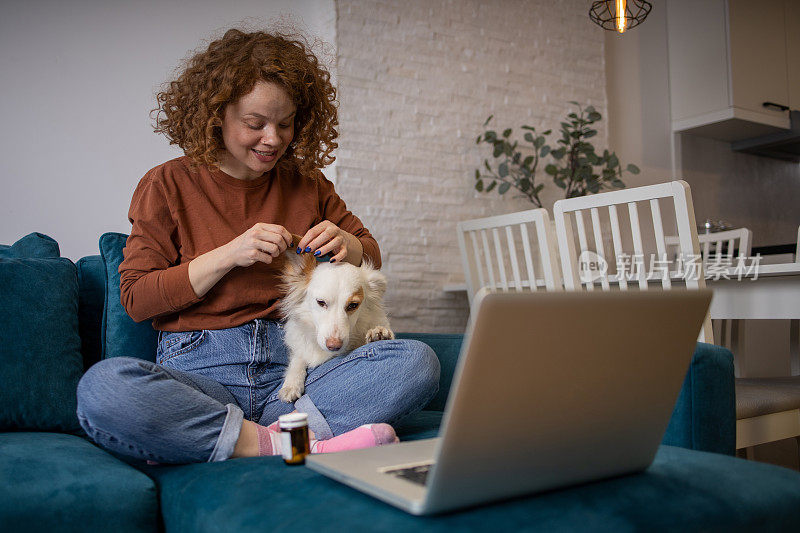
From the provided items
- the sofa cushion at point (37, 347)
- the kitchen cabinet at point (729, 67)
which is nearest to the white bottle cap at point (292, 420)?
the sofa cushion at point (37, 347)

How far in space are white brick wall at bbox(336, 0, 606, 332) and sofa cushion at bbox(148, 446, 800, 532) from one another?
2.18 metres

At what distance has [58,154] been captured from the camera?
8.13ft

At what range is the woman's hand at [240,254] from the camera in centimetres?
139

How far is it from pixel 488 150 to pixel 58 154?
2125 millimetres

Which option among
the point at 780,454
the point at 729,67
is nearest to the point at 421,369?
the point at 780,454

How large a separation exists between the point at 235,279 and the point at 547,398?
39.4 inches

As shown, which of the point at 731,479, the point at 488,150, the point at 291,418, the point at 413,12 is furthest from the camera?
the point at 488,150

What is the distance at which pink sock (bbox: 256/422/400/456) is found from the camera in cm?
125

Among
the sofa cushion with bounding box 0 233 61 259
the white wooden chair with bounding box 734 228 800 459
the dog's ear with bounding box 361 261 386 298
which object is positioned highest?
the sofa cushion with bounding box 0 233 61 259

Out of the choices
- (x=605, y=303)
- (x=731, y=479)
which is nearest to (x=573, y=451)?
(x=605, y=303)

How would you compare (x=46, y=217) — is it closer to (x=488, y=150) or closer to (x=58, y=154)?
(x=58, y=154)

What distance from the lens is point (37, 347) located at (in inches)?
60.3

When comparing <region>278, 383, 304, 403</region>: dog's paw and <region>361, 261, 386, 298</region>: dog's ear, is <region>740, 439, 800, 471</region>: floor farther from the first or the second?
<region>278, 383, 304, 403</region>: dog's paw

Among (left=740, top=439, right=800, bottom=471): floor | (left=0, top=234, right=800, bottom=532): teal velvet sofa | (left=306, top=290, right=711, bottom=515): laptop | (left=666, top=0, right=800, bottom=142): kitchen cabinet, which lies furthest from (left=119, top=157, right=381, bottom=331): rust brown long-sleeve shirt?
(left=666, top=0, right=800, bottom=142): kitchen cabinet
